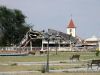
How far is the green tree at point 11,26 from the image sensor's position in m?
116

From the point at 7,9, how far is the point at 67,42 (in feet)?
92.0

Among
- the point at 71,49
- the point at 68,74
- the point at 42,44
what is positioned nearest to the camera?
the point at 68,74

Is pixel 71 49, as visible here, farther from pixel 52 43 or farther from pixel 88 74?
pixel 88 74

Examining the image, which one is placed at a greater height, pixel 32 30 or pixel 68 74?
pixel 32 30

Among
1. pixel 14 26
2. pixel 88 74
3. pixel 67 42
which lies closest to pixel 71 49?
pixel 67 42

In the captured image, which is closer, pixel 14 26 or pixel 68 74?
pixel 68 74

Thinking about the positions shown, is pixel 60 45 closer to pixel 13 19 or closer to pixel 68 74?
pixel 13 19

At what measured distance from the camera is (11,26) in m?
116

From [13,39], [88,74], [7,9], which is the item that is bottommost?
[88,74]

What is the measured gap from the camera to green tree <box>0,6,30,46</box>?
115625 millimetres

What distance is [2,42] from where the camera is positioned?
390ft

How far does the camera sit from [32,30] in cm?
10725

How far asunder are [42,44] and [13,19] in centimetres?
2150

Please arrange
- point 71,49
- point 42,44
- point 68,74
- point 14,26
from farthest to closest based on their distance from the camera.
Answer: point 14,26
point 42,44
point 71,49
point 68,74
